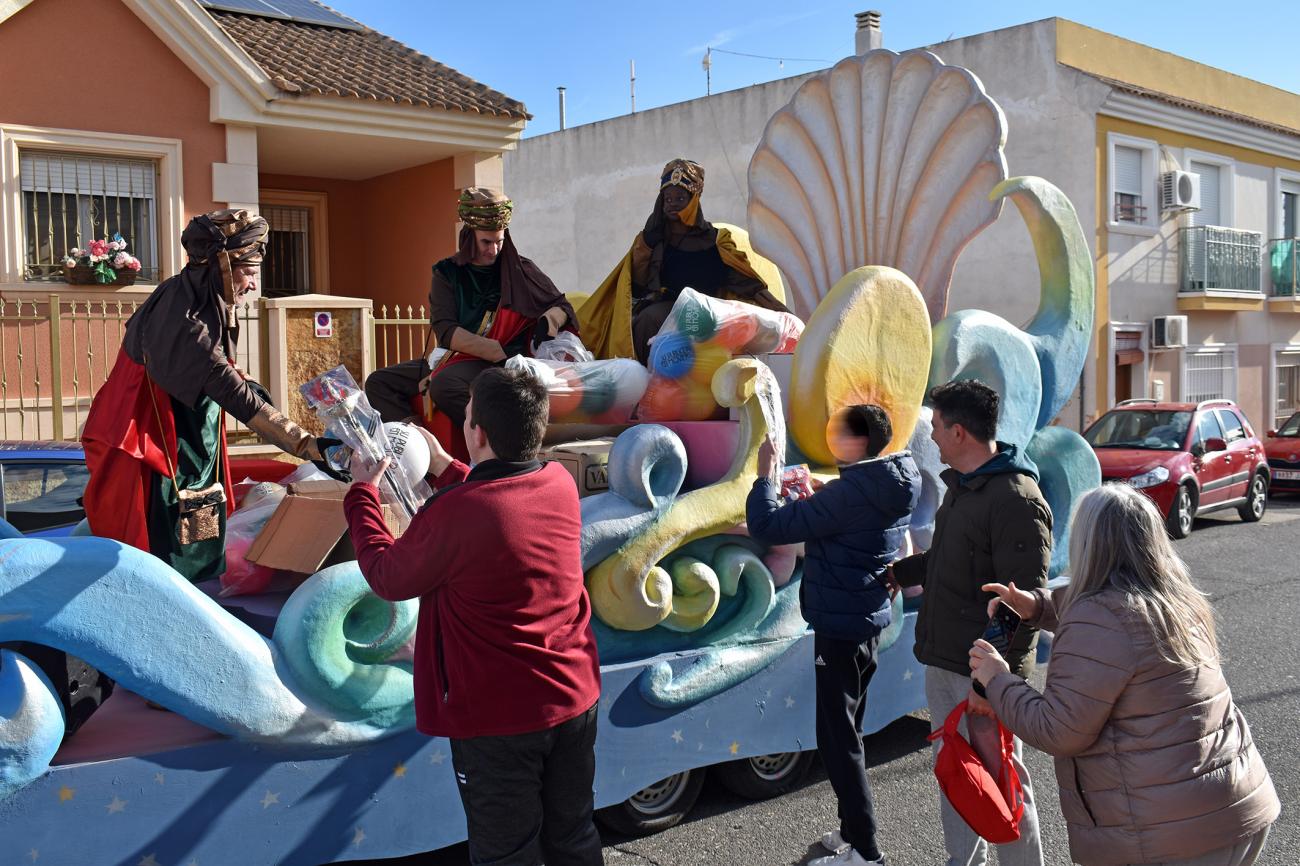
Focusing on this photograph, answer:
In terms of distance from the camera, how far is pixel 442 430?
4.96 meters

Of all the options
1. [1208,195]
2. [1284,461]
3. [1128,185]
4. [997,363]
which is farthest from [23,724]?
[1208,195]

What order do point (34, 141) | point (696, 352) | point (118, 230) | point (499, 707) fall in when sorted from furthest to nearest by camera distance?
point (118, 230), point (34, 141), point (696, 352), point (499, 707)

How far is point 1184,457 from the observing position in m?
13.0

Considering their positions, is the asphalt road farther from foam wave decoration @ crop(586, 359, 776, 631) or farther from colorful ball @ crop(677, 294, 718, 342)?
colorful ball @ crop(677, 294, 718, 342)

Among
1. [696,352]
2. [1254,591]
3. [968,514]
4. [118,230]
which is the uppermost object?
[118,230]

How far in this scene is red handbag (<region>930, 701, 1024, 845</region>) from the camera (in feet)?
9.04

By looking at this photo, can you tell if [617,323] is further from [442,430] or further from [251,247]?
[251,247]

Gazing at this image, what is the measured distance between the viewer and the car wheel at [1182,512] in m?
12.7

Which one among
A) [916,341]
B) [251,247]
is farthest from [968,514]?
[251,247]

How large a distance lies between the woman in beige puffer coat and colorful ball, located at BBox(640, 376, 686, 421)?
2.26 meters

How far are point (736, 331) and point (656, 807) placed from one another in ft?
5.95

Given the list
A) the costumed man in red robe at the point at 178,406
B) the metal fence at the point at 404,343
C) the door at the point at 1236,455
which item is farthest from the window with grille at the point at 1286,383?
the costumed man in red robe at the point at 178,406

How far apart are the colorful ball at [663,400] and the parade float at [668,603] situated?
0.02m

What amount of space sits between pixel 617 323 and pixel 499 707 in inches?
129
